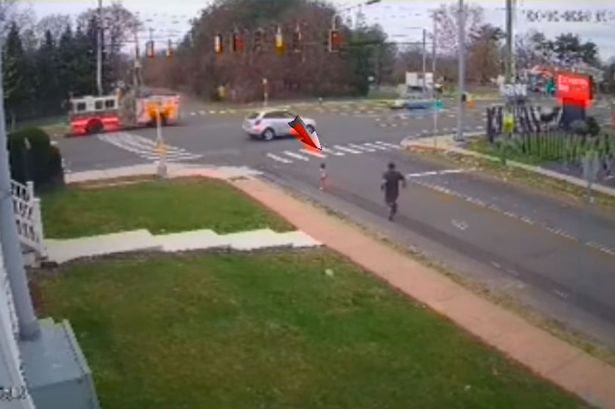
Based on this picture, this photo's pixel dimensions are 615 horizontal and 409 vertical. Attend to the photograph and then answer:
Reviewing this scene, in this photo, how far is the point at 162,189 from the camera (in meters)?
21.7

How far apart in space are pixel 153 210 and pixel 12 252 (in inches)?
437

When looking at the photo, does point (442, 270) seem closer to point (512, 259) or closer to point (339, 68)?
point (512, 259)

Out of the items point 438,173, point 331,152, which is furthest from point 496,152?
point 331,152

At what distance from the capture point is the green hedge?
2025 cm

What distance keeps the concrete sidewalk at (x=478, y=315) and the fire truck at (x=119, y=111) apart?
78.8 feet

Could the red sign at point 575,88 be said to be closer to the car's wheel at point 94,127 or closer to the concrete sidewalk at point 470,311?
the concrete sidewalk at point 470,311

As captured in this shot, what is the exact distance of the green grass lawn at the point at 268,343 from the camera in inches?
341

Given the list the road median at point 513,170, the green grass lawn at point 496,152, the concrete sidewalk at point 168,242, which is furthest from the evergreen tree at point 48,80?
the concrete sidewalk at point 168,242

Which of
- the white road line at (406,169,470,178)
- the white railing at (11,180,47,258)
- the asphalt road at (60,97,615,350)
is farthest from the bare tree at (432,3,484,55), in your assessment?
the white railing at (11,180,47,258)

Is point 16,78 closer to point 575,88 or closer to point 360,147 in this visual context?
point 360,147

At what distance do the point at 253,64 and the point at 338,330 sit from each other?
124ft

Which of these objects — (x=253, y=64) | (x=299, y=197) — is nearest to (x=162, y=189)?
(x=299, y=197)

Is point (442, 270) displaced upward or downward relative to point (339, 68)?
downward

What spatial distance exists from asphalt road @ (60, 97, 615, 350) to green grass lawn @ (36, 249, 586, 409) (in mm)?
2685
